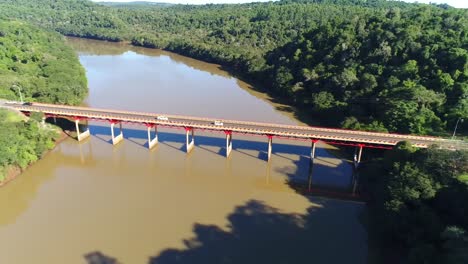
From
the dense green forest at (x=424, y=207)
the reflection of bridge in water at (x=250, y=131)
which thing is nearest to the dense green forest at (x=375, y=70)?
the reflection of bridge in water at (x=250, y=131)

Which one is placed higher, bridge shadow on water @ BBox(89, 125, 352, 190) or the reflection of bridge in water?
the reflection of bridge in water

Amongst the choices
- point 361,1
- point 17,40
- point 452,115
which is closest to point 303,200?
point 452,115

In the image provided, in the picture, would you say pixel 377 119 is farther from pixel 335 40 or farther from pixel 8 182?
pixel 8 182

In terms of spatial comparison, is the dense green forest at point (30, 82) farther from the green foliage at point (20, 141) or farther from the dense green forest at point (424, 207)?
the dense green forest at point (424, 207)

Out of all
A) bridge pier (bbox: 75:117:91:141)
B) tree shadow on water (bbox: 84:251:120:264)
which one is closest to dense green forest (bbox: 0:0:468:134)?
tree shadow on water (bbox: 84:251:120:264)

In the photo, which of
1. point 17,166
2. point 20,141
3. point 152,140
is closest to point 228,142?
point 152,140

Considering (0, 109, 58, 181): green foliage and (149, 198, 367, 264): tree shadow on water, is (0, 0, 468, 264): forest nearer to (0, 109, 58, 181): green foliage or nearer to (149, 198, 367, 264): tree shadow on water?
(149, 198, 367, 264): tree shadow on water

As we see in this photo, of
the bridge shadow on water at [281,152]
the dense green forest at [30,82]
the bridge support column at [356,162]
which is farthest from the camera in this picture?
the bridge shadow on water at [281,152]
